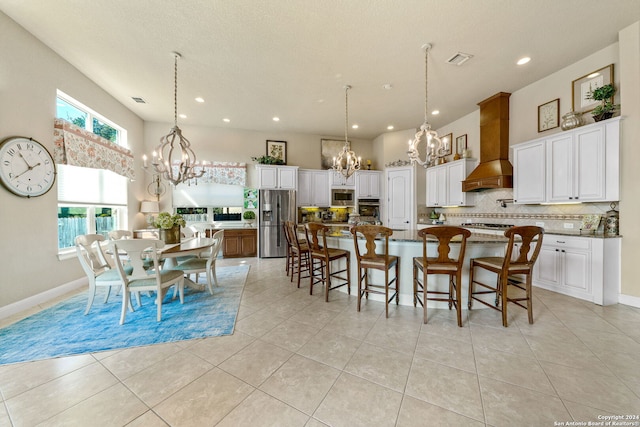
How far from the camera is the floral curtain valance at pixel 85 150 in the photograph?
3.38 meters

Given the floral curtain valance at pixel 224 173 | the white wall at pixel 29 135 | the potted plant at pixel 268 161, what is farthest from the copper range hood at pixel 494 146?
the white wall at pixel 29 135

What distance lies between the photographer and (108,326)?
2471mm

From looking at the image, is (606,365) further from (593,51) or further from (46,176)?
(46,176)

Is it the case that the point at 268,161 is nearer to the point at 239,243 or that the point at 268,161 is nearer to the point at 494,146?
the point at 239,243

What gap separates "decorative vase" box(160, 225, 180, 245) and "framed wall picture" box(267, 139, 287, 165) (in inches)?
157

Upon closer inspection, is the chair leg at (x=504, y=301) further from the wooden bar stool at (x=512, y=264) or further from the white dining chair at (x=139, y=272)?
the white dining chair at (x=139, y=272)

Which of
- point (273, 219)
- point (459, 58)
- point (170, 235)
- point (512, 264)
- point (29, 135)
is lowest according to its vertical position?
point (512, 264)

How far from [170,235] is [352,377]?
2965mm

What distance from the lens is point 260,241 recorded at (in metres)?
6.05

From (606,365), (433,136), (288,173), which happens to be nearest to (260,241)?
(288,173)

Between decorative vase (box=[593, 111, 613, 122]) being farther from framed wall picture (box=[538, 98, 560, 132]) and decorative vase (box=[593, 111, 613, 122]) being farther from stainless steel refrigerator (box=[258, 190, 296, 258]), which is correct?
stainless steel refrigerator (box=[258, 190, 296, 258])

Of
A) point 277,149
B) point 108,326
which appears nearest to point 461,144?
point 277,149

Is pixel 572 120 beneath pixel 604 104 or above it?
beneath

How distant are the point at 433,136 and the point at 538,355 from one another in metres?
2.59
